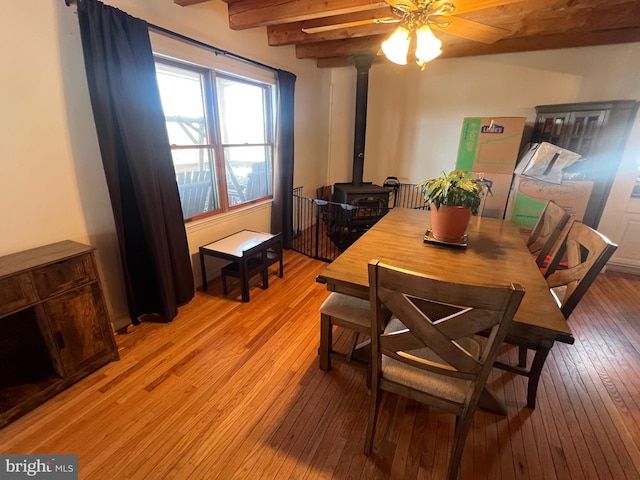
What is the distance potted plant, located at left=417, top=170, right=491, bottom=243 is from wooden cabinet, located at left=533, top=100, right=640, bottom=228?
92.3 inches

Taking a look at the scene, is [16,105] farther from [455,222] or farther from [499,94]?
[499,94]

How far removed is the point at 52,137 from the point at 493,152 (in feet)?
13.1

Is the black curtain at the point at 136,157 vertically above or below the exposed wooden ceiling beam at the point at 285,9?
below

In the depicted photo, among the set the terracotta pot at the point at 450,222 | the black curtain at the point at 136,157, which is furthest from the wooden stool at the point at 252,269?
the terracotta pot at the point at 450,222

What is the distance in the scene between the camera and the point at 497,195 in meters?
3.50

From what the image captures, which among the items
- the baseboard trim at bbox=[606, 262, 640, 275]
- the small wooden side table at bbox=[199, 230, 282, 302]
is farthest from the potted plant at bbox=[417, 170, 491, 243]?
the baseboard trim at bbox=[606, 262, 640, 275]

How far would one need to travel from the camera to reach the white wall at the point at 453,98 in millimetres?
3111

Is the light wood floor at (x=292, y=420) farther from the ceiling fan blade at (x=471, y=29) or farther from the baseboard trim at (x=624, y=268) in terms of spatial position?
the ceiling fan blade at (x=471, y=29)

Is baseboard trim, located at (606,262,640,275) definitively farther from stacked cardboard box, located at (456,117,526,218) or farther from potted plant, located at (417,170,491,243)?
potted plant, located at (417,170,491,243)

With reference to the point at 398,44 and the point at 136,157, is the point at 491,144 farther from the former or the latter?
the point at 136,157

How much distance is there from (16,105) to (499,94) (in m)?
4.52

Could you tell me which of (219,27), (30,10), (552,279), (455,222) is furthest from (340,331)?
(219,27)

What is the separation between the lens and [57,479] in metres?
1.25

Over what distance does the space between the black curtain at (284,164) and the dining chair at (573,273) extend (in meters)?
2.64
